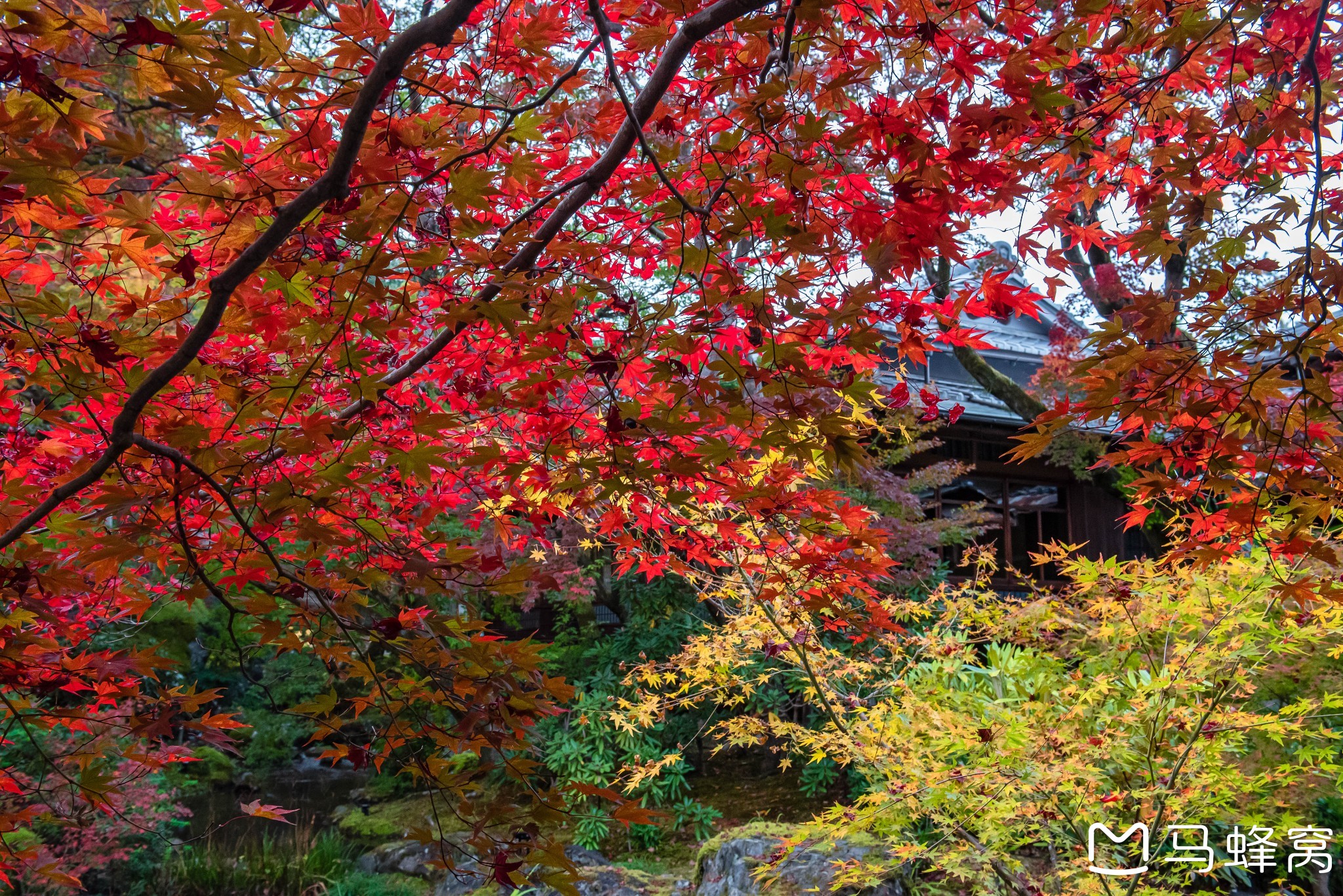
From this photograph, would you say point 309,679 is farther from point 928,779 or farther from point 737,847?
point 928,779

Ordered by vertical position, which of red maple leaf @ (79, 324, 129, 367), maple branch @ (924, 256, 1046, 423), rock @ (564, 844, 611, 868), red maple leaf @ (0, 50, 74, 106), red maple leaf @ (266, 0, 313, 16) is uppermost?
maple branch @ (924, 256, 1046, 423)

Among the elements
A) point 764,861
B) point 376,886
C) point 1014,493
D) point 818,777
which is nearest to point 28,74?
point 764,861

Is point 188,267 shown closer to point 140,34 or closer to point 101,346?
point 101,346

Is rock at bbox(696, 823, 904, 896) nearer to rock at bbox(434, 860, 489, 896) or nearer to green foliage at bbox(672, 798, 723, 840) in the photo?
green foliage at bbox(672, 798, 723, 840)

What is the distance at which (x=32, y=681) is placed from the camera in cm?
214

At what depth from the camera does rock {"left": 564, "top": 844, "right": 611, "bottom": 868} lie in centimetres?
676

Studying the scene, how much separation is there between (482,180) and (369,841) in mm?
7576

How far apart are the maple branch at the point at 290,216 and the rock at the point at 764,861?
138 inches

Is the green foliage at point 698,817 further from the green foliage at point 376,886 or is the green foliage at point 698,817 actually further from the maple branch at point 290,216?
the maple branch at point 290,216

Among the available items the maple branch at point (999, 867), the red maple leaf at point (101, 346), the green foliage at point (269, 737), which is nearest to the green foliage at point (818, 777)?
the maple branch at point (999, 867)

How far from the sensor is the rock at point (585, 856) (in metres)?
6.76

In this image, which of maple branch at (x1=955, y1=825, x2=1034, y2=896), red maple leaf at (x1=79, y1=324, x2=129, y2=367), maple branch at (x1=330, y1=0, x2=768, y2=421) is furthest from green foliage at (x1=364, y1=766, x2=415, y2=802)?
red maple leaf at (x1=79, y1=324, x2=129, y2=367)

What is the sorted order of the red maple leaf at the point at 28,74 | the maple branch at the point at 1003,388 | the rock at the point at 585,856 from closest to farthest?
1. the red maple leaf at the point at 28,74
2. the rock at the point at 585,856
3. the maple branch at the point at 1003,388

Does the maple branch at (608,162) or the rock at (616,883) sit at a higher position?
the maple branch at (608,162)
